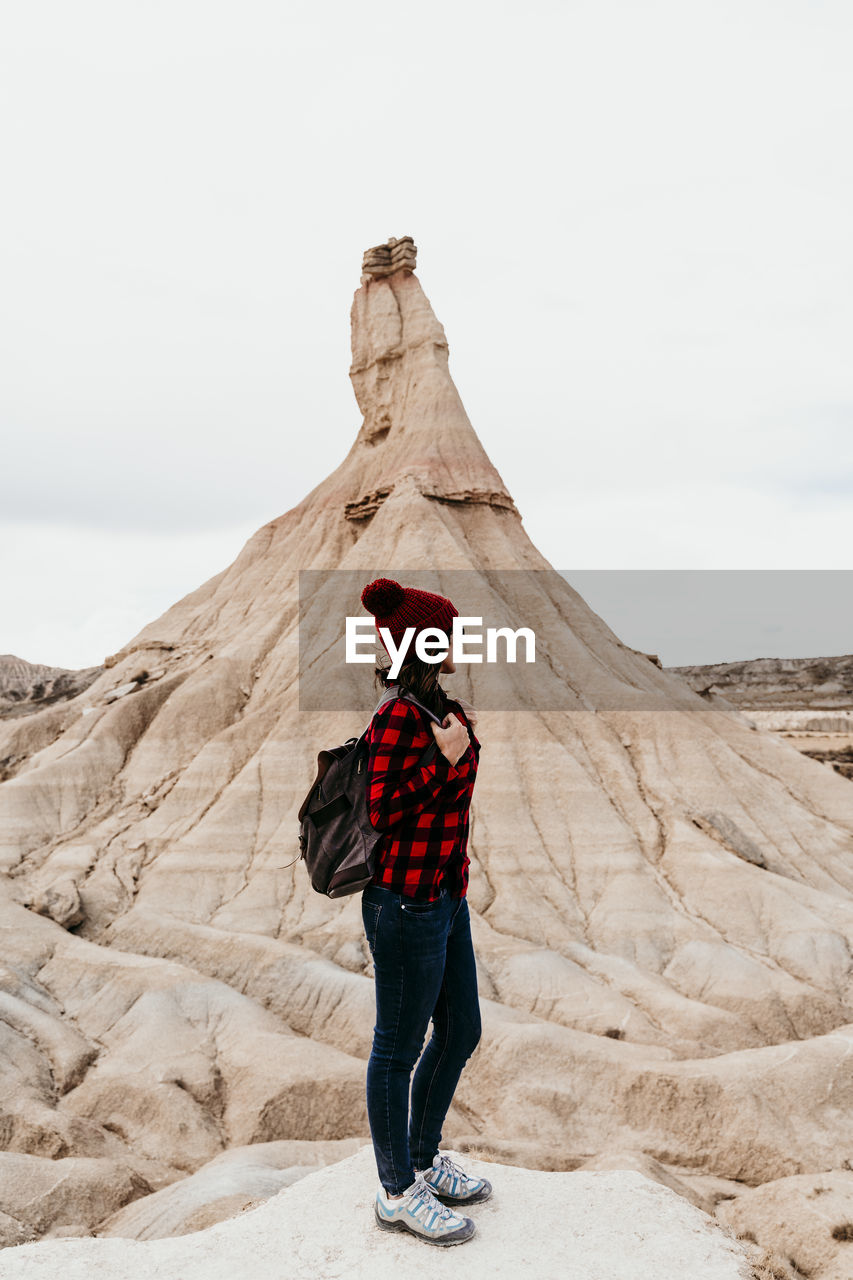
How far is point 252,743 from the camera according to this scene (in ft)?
75.4

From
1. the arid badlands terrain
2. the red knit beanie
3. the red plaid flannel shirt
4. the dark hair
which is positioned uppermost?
the red knit beanie

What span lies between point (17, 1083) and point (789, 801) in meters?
19.1

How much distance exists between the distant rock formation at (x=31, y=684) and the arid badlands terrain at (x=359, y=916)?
28.6 ft

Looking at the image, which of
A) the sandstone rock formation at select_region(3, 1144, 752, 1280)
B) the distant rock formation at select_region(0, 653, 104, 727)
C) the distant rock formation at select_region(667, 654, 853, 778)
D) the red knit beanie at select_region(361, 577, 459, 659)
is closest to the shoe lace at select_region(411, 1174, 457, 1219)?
the sandstone rock formation at select_region(3, 1144, 752, 1280)

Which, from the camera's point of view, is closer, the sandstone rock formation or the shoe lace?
the sandstone rock formation

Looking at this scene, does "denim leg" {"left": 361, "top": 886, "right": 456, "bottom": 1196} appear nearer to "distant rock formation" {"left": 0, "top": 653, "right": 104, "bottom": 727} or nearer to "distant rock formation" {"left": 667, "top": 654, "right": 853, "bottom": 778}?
"distant rock formation" {"left": 0, "top": 653, "right": 104, "bottom": 727}

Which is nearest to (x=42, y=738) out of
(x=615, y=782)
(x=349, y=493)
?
(x=349, y=493)

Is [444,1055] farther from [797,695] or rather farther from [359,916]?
[797,695]

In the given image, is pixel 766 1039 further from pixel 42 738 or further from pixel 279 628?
pixel 42 738

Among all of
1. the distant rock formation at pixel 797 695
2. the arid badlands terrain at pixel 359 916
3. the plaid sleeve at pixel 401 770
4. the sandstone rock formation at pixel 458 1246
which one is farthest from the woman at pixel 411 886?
the distant rock formation at pixel 797 695

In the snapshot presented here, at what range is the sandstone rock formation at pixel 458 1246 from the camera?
13.1ft

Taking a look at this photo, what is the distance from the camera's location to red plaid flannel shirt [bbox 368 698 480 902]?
13.2 ft

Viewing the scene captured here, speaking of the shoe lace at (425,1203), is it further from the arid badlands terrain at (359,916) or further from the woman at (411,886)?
the arid badlands terrain at (359,916)

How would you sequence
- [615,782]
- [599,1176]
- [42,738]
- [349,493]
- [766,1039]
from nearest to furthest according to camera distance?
[599,1176]
[766,1039]
[615,782]
[42,738]
[349,493]
